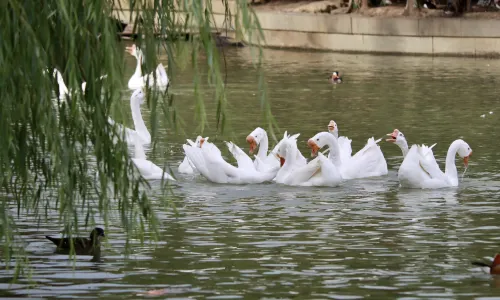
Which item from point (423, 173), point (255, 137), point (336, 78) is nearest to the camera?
point (423, 173)

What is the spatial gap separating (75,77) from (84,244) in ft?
11.3

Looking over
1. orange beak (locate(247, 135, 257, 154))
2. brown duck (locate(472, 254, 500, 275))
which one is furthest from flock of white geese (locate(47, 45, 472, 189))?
brown duck (locate(472, 254, 500, 275))

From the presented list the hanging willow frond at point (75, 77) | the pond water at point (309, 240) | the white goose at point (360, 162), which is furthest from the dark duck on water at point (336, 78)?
the hanging willow frond at point (75, 77)

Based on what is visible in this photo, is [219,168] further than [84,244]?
Yes

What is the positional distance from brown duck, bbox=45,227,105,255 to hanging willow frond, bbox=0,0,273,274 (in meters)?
1.95

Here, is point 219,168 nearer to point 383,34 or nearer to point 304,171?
point 304,171

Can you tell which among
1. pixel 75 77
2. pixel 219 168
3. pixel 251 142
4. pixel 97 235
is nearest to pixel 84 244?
pixel 97 235

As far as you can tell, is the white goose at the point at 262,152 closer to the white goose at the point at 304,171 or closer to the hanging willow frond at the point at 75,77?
the white goose at the point at 304,171

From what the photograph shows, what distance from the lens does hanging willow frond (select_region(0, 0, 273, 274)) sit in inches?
333

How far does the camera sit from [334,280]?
36.0 feet

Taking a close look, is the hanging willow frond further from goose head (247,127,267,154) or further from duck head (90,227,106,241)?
goose head (247,127,267,154)

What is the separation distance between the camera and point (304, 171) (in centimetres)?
1656

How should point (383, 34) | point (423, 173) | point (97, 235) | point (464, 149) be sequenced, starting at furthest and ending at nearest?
point (383, 34), point (464, 149), point (423, 173), point (97, 235)

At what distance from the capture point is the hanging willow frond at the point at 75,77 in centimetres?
846
